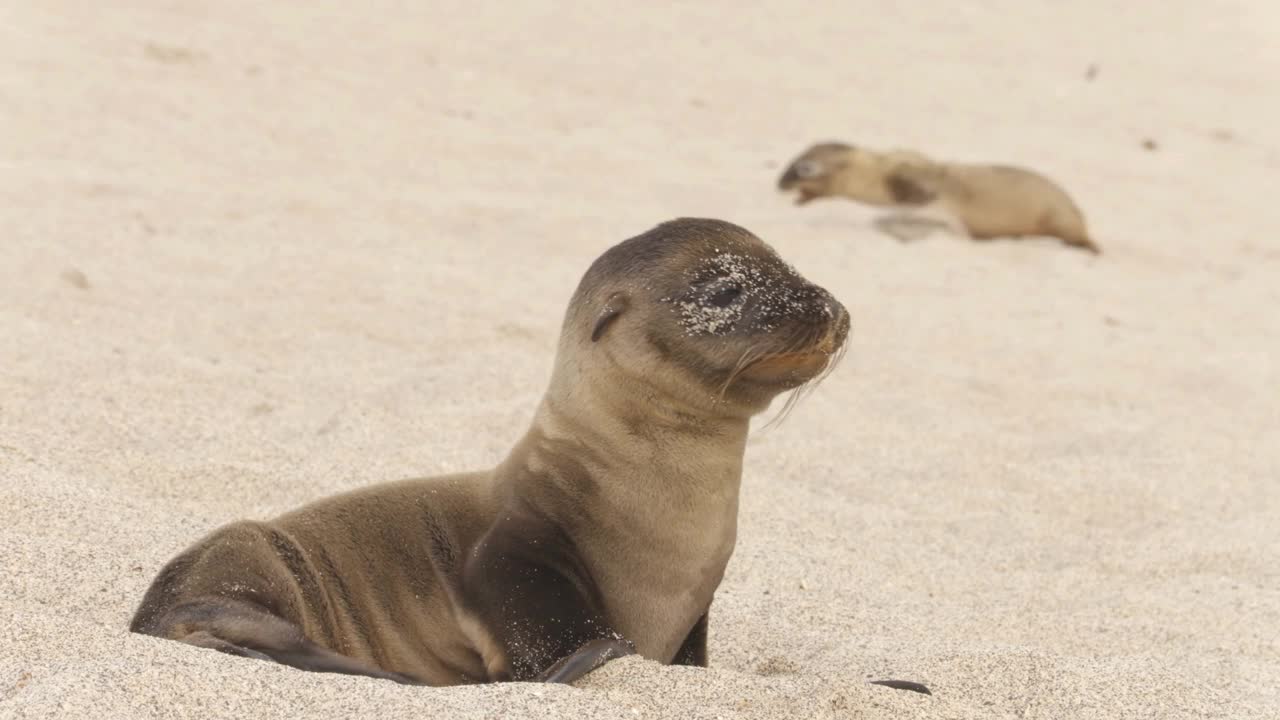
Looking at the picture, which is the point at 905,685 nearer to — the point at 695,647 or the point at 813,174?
the point at 695,647

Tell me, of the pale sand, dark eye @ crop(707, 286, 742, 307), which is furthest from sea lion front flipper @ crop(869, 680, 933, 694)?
dark eye @ crop(707, 286, 742, 307)

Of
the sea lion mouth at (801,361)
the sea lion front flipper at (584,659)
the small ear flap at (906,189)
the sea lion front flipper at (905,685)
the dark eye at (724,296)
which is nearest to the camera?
the sea lion front flipper at (584,659)

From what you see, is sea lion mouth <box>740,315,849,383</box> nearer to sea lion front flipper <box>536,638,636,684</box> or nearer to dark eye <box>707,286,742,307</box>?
dark eye <box>707,286,742,307</box>

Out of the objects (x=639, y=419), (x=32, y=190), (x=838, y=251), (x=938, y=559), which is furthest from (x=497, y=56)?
(x=639, y=419)

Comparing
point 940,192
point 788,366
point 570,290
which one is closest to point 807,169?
point 940,192

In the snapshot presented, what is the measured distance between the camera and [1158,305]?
321 inches

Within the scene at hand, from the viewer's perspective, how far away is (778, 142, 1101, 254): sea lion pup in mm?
9273

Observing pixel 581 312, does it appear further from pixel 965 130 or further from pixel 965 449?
pixel 965 130

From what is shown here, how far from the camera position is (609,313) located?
345 centimetres

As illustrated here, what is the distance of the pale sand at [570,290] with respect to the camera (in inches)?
139

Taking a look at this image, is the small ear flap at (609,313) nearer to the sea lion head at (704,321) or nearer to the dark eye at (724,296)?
the sea lion head at (704,321)

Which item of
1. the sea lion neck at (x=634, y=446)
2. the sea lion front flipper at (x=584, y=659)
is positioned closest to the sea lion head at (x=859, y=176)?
the sea lion neck at (x=634, y=446)

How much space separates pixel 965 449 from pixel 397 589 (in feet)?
9.49

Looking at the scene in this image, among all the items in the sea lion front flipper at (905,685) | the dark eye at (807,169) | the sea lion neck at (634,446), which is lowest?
the dark eye at (807,169)
